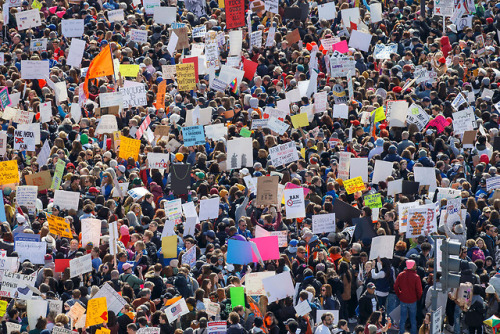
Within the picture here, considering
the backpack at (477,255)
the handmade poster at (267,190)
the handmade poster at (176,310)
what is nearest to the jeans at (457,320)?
the backpack at (477,255)

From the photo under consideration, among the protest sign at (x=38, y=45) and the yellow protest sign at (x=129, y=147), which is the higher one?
the protest sign at (x=38, y=45)

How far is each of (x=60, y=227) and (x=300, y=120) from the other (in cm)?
652

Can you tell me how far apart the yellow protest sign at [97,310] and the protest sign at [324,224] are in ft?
14.7

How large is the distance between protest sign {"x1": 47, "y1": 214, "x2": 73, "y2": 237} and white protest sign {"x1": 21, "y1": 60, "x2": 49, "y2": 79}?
21.9 feet

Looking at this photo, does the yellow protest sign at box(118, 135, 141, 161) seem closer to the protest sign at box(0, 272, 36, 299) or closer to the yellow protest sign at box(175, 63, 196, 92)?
the yellow protest sign at box(175, 63, 196, 92)

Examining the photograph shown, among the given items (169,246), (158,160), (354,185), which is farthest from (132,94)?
(169,246)

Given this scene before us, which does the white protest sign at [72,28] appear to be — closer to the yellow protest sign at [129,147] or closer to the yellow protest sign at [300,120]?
the yellow protest sign at [129,147]

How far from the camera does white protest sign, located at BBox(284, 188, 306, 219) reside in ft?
65.8

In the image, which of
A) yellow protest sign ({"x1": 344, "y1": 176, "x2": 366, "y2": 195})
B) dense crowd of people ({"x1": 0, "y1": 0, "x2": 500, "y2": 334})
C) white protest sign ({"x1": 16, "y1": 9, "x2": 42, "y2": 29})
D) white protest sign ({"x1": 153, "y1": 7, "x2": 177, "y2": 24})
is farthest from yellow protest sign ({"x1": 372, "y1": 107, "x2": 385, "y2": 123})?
white protest sign ({"x1": 16, "y1": 9, "x2": 42, "y2": 29})

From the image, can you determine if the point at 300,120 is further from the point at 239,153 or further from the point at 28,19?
the point at 28,19

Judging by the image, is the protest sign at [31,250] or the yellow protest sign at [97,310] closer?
the yellow protest sign at [97,310]

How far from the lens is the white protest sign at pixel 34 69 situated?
2528 centimetres

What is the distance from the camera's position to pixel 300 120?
78.4ft

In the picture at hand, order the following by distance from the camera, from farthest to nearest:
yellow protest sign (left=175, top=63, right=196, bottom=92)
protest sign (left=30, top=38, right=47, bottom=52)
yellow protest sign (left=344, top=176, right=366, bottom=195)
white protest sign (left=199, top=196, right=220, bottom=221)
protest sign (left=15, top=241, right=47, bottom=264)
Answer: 1. protest sign (left=30, top=38, right=47, bottom=52)
2. yellow protest sign (left=175, top=63, right=196, bottom=92)
3. yellow protest sign (left=344, top=176, right=366, bottom=195)
4. white protest sign (left=199, top=196, right=220, bottom=221)
5. protest sign (left=15, top=241, right=47, bottom=264)
